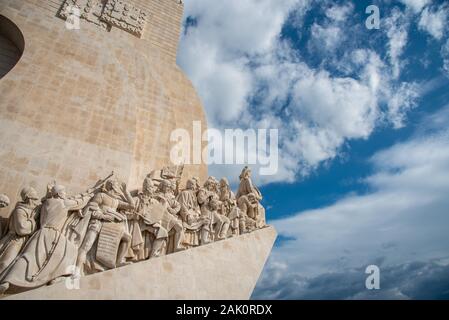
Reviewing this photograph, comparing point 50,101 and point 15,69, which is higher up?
point 15,69

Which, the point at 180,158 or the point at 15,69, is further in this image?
the point at 180,158

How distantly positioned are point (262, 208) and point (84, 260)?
176 inches

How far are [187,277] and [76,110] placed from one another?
4544 millimetres

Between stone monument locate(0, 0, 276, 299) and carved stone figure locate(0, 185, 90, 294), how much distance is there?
0.05ft

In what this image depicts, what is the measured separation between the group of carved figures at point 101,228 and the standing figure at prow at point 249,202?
26cm

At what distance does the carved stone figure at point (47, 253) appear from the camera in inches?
172

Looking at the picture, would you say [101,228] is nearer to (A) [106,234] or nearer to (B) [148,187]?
(A) [106,234]

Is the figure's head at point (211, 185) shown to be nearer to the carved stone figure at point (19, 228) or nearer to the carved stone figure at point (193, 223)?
the carved stone figure at point (193, 223)

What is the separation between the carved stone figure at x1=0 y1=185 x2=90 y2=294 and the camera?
4.37 m
